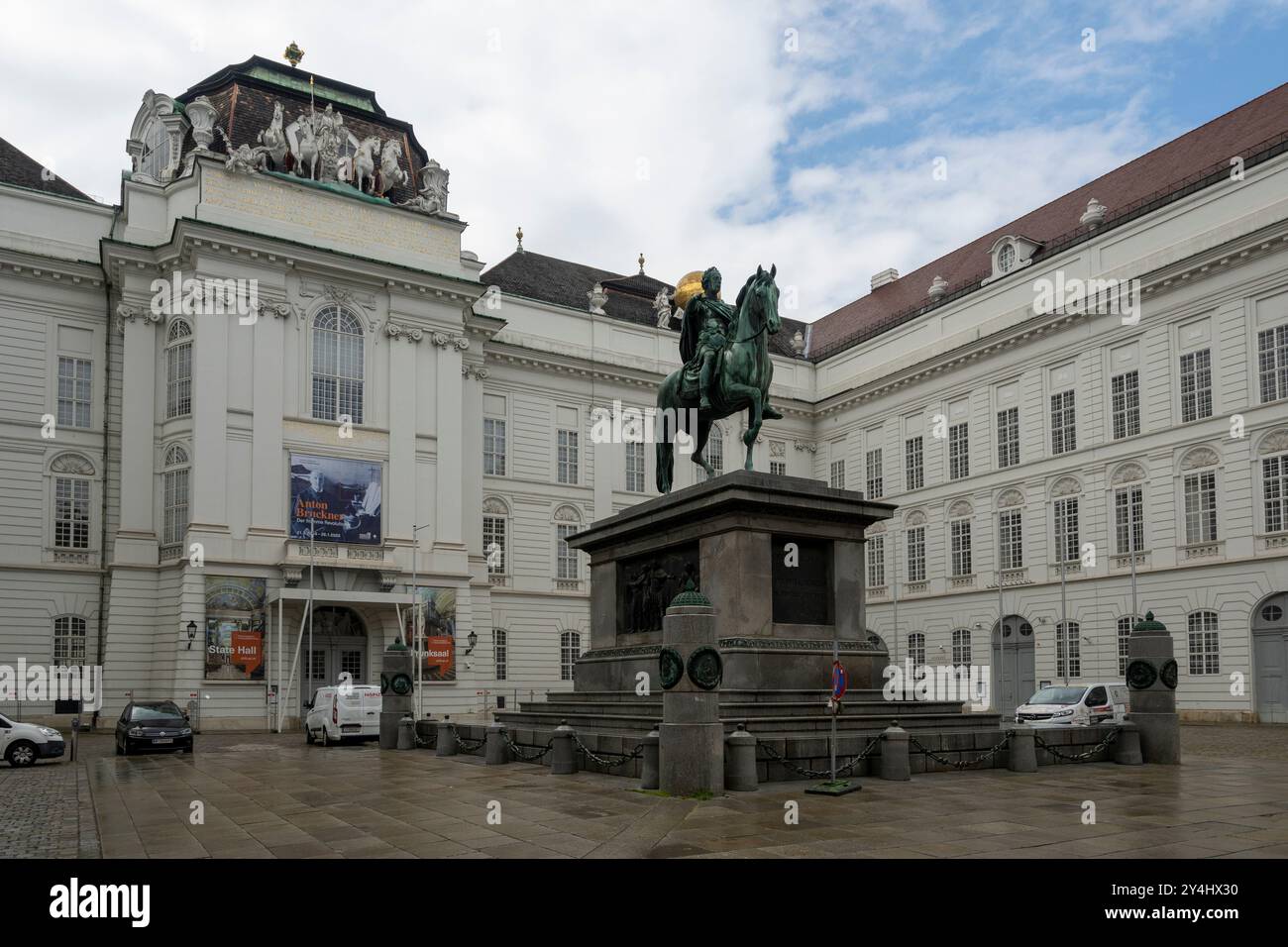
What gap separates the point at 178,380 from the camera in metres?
42.6

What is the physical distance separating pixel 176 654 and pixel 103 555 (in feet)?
19.5

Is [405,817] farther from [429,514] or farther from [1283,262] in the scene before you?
[1283,262]

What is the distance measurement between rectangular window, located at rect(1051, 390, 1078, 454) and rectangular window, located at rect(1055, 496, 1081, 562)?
213cm

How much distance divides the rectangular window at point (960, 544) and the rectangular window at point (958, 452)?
2097mm

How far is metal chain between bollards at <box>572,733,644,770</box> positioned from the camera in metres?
17.1

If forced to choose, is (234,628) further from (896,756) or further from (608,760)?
(896,756)

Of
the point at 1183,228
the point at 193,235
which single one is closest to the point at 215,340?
the point at 193,235

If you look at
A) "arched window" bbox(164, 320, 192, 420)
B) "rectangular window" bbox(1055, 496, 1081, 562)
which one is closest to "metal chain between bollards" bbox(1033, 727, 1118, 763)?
"rectangular window" bbox(1055, 496, 1081, 562)

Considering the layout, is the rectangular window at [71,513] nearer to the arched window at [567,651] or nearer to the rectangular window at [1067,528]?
the arched window at [567,651]

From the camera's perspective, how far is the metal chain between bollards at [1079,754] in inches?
765

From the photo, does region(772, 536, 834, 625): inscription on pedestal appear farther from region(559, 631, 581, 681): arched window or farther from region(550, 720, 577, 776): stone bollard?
region(559, 631, 581, 681): arched window

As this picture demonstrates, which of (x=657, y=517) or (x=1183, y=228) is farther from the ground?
(x=1183, y=228)

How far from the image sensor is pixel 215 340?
42.2 meters

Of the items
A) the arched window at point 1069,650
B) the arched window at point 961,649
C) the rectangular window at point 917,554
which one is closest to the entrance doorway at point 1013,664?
the arched window at point 1069,650
